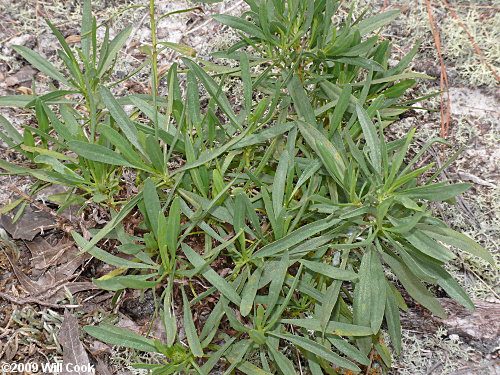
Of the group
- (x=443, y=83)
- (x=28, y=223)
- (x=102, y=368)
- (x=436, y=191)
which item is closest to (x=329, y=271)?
(x=436, y=191)

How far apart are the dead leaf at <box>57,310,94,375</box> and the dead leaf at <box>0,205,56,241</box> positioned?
35 cm

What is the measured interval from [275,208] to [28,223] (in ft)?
3.28

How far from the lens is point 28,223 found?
191 cm

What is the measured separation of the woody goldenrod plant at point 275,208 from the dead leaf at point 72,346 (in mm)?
334

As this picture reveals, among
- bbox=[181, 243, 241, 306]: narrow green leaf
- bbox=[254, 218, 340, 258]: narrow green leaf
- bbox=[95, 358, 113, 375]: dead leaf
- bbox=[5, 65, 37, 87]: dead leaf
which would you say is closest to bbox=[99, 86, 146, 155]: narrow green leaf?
bbox=[181, 243, 241, 306]: narrow green leaf

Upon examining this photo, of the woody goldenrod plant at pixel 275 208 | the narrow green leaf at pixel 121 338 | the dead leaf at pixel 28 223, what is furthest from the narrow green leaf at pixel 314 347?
the dead leaf at pixel 28 223

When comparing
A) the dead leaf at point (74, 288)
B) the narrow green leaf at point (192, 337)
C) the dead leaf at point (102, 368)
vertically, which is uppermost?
the narrow green leaf at point (192, 337)

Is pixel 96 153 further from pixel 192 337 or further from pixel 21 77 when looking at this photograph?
pixel 21 77

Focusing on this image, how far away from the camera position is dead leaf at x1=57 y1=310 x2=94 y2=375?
1.66 meters

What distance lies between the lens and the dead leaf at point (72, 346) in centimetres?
166

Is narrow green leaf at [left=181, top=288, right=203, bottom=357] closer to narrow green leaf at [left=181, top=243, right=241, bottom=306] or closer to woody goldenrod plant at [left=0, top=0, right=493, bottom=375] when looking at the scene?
woody goldenrod plant at [left=0, top=0, right=493, bottom=375]

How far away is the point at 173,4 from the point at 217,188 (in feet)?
4.72

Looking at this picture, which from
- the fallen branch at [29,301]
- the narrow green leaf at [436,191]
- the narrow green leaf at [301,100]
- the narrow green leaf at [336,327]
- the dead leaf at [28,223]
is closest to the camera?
the narrow green leaf at [436,191]

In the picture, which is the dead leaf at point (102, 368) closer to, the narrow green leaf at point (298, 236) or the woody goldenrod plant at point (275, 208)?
the woody goldenrod plant at point (275, 208)
